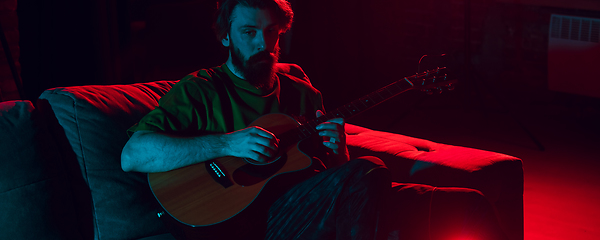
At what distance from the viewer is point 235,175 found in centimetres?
137

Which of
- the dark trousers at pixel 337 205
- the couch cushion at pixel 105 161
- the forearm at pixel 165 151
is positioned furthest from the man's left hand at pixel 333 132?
the couch cushion at pixel 105 161

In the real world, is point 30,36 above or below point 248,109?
above

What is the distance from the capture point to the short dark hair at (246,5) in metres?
1.58

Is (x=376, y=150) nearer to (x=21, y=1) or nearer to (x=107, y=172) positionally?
(x=107, y=172)

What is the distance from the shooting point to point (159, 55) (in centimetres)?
274

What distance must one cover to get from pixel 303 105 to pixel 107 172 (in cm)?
70

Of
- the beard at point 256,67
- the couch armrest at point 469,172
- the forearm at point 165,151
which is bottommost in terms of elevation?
the couch armrest at point 469,172

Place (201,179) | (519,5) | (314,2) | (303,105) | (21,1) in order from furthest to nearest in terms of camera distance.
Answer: (519,5), (314,2), (21,1), (303,105), (201,179)

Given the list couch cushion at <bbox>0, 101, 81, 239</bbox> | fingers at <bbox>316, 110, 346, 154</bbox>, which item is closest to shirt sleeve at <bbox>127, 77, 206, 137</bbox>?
couch cushion at <bbox>0, 101, 81, 239</bbox>

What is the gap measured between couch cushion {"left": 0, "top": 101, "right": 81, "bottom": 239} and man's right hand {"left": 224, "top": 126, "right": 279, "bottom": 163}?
0.50 metres

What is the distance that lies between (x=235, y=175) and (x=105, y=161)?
42 centimetres

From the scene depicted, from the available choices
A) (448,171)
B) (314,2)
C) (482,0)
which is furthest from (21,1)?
(482,0)

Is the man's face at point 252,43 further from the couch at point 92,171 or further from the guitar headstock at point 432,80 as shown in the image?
the guitar headstock at point 432,80

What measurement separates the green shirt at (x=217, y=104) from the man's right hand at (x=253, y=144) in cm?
13
